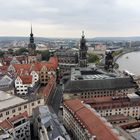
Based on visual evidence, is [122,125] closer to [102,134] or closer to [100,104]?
[100,104]

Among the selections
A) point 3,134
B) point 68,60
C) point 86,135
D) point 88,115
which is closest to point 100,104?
point 88,115

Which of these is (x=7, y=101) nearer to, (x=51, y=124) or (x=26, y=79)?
(x=51, y=124)

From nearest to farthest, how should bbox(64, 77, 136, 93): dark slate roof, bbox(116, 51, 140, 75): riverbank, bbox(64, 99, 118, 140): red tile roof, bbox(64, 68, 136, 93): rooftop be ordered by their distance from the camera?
bbox(64, 99, 118, 140): red tile roof
bbox(64, 77, 136, 93): dark slate roof
bbox(64, 68, 136, 93): rooftop
bbox(116, 51, 140, 75): riverbank

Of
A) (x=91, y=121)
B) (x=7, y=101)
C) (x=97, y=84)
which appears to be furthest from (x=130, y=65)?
(x=91, y=121)

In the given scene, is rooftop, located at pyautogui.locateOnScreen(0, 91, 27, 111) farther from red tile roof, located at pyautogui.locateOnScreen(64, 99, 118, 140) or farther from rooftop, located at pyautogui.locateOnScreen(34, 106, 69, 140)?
red tile roof, located at pyautogui.locateOnScreen(64, 99, 118, 140)

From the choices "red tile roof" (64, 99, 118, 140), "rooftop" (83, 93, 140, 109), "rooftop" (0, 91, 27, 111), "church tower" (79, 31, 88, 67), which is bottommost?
"rooftop" (83, 93, 140, 109)

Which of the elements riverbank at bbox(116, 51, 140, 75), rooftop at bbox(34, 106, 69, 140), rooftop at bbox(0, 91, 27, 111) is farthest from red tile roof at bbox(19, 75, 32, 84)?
riverbank at bbox(116, 51, 140, 75)
